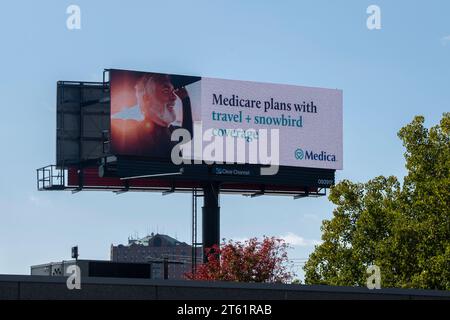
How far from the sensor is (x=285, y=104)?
7819cm

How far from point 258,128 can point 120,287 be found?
2145 inches

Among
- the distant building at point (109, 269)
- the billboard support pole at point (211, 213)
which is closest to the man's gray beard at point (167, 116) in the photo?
the billboard support pole at point (211, 213)

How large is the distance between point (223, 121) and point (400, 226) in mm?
20780

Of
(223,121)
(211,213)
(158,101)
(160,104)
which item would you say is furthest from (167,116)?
(211,213)

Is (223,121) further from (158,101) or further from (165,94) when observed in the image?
(158,101)

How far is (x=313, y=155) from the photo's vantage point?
78250 millimetres

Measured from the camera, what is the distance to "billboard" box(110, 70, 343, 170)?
72.0m

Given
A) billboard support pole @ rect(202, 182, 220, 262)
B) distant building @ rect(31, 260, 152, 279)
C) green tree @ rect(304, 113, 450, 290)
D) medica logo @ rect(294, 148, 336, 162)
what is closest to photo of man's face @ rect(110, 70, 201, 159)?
billboard support pole @ rect(202, 182, 220, 262)

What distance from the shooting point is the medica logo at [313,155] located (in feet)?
255

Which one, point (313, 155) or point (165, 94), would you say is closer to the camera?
point (165, 94)

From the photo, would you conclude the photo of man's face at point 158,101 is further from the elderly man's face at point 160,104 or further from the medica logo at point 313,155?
the medica logo at point 313,155

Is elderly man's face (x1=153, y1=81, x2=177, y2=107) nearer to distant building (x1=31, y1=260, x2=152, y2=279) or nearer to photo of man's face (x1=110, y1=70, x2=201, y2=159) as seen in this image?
photo of man's face (x1=110, y1=70, x2=201, y2=159)
